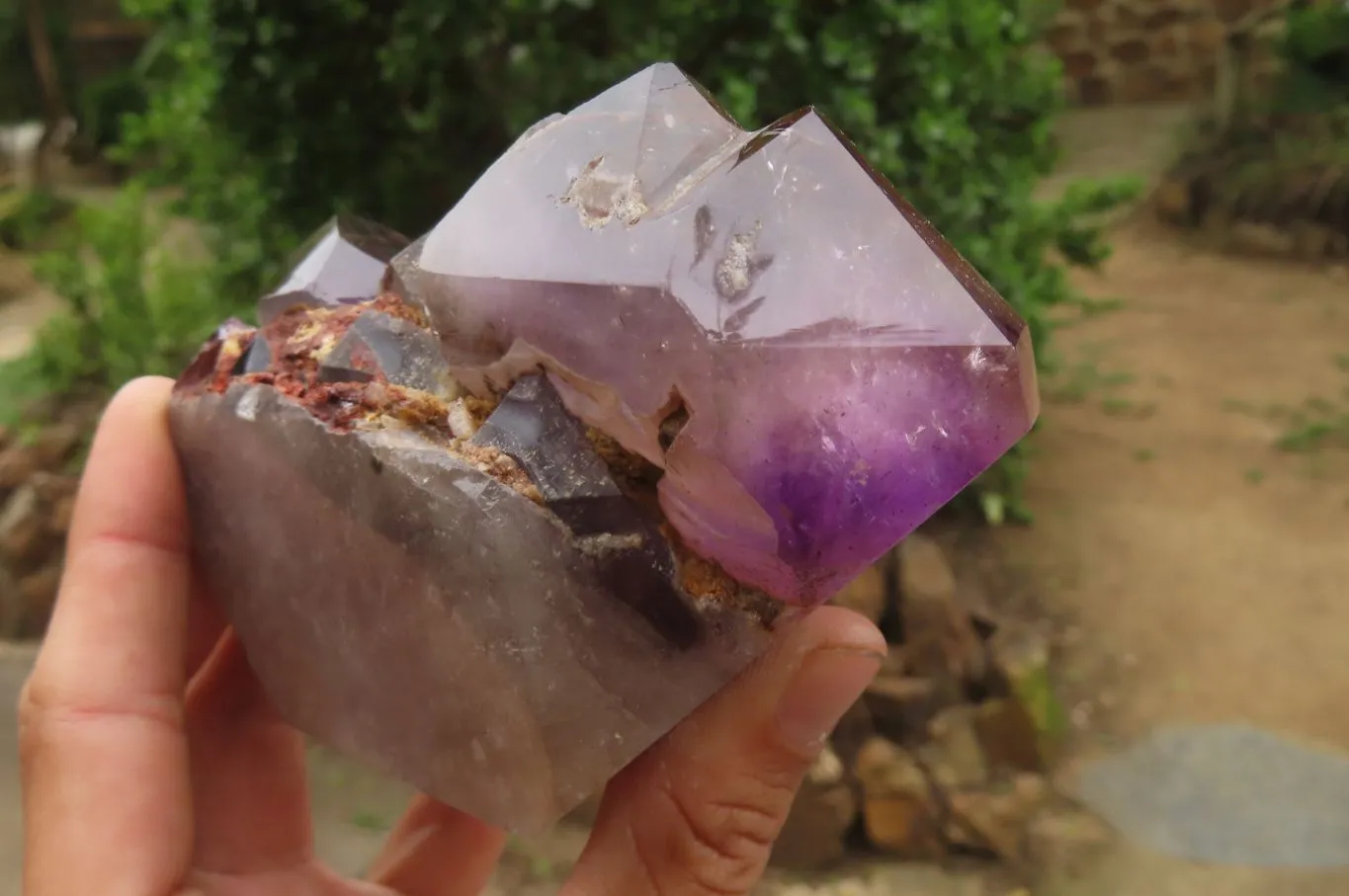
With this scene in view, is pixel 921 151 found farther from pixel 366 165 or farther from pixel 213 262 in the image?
pixel 213 262

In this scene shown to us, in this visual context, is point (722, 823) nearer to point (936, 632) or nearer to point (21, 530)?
point (936, 632)

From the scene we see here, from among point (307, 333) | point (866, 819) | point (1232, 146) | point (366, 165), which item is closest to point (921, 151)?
point (366, 165)

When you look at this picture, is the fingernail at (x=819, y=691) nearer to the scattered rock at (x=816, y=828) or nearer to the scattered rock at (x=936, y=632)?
the scattered rock at (x=816, y=828)

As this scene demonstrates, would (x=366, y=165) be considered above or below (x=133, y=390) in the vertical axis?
below

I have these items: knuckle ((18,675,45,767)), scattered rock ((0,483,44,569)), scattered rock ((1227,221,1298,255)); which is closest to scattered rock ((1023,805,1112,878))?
knuckle ((18,675,45,767))

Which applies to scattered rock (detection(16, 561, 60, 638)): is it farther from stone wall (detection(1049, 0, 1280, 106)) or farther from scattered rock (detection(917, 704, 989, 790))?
stone wall (detection(1049, 0, 1280, 106))

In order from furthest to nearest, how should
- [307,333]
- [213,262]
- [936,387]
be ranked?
[213,262], [307,333], [936,387]

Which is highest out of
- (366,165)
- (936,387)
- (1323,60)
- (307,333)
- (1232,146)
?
(936,387)

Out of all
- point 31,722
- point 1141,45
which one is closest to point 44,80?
point 1141,45
